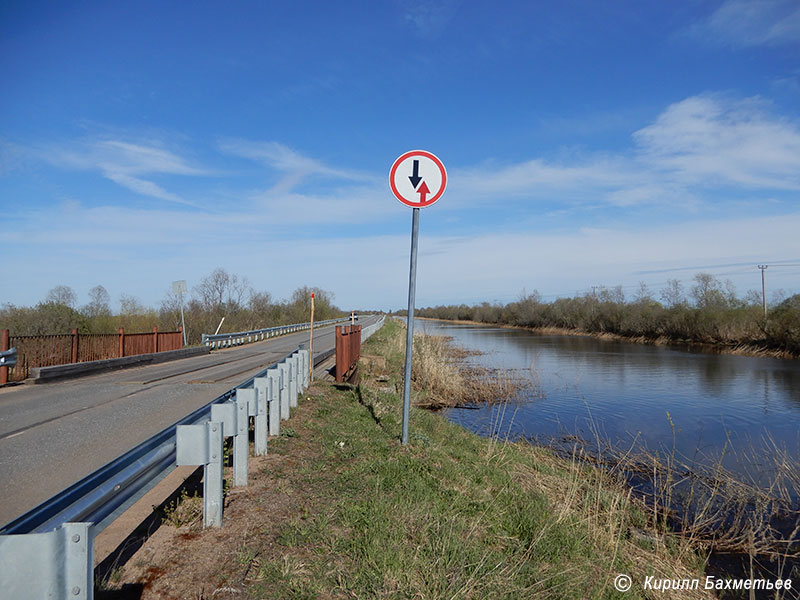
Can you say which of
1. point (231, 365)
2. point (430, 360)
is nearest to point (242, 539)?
point (231, 365)

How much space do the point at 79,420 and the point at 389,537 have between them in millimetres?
6855

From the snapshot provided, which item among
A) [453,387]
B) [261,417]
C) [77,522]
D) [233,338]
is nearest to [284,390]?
[261,417]

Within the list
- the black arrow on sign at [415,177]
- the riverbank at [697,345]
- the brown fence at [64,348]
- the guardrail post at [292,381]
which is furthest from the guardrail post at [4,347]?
the riverbank at [697,345]

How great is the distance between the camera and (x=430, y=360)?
19.8 meters

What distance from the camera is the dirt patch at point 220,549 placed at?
2996mm

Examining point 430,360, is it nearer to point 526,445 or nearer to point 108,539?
point 526,445

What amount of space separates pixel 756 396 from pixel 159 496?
19517 mm

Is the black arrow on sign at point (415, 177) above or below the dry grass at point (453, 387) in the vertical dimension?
above

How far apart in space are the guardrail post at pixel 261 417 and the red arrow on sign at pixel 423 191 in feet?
9.19

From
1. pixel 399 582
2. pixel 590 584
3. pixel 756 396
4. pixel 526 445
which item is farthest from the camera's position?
pixel 756 396

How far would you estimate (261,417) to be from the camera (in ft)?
18.3

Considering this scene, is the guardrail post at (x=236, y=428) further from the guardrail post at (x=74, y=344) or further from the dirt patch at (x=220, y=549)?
the guardrail post at (x=74, y=344)

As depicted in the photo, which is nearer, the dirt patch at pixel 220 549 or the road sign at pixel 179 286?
the dirt patch at pixel 220 549

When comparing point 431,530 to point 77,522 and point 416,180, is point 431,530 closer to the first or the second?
point 77,522
